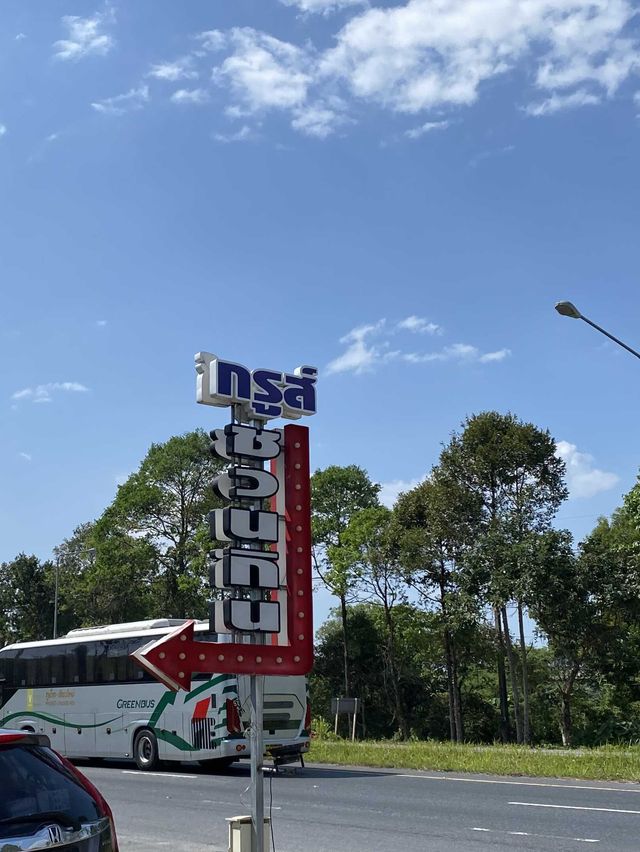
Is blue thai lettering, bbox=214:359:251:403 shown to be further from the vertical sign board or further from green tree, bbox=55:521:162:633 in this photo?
green tree, bbox=55:521:162:633

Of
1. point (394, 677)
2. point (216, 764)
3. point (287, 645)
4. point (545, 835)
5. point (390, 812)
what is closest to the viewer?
point (287, 645)

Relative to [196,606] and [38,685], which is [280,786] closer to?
[38,685]

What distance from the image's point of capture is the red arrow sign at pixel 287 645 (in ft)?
27.6

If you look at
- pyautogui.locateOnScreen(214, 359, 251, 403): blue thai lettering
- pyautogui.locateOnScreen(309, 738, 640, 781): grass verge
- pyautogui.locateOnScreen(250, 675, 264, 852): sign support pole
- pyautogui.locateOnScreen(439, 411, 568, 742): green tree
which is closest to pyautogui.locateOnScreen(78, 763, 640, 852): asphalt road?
pyautogui.locateOnScreen(309, 738, 640, 781): grass verge

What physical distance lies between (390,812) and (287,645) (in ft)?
19.2

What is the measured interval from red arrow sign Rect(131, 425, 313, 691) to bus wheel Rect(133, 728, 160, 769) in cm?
1412

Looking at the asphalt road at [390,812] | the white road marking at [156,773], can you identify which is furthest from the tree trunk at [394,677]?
the asphalt road at [390,812]

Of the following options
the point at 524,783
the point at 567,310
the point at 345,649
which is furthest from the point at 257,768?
the point at 345,649

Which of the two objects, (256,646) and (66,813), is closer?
(66,813)

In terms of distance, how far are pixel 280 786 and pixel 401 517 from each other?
26288 mm

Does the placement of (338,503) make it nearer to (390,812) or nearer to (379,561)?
(379,561)

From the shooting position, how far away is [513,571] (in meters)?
34.8

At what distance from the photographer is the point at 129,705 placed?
23031mm

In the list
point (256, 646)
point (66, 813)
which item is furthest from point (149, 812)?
point (66, 813)
